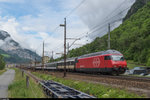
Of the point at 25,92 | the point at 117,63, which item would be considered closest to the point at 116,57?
the point at 117,63

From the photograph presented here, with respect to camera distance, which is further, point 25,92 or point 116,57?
point 116,57

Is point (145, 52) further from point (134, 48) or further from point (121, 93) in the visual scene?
point (121, 93)

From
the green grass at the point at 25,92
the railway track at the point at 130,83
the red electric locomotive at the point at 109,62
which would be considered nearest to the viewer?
the railway track at the point at 130,83

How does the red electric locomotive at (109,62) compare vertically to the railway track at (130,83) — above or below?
above

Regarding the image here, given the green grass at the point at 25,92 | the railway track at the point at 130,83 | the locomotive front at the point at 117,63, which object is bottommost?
the green grass at the point at 25,92

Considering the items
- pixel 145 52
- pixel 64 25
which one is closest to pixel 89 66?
pixel 64 25

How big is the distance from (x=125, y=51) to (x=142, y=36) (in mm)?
10880

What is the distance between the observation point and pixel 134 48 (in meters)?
96.4

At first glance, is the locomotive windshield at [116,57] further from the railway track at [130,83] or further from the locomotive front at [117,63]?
the railway track at [130,83]

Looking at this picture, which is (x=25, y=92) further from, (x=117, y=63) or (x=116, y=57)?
(x=116, y=57)

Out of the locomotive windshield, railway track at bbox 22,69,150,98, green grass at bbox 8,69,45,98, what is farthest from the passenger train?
green grass at bbox 8,69,45,98

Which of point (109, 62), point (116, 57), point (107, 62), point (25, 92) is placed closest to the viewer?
point (25, 92)

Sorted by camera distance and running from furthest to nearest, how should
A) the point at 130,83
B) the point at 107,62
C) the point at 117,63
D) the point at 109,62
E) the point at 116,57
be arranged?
the point at 107,62
the point at 116,57
the point at 109,62
the point at 117,63
the point at 130,83

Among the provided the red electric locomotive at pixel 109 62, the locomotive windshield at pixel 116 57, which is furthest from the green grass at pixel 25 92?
the locomotive windshield at pixel 116 57
